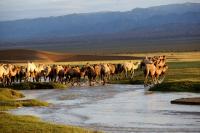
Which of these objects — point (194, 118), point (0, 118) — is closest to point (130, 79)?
point (194, 118)

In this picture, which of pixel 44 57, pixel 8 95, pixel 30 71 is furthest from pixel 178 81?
pixel 44 57

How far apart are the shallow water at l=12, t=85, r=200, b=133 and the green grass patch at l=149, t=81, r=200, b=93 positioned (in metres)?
1.08

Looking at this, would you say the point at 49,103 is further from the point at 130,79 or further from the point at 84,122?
the point at 130,79

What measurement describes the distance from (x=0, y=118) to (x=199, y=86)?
15.8 metres

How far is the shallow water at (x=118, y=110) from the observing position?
2144 centimetres

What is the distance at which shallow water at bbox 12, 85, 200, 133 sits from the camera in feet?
70.3

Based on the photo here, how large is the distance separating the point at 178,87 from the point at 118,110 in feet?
27.5

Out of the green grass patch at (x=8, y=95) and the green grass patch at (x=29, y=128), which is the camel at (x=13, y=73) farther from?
the green grass patch at (x=29, y=128)

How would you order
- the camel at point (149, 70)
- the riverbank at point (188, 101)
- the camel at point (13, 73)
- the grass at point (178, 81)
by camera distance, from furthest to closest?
the camel at point (13, 73) < the camel at point (149, 70) < the grass at point (178, 81) < the riverbank at point (188, 101)

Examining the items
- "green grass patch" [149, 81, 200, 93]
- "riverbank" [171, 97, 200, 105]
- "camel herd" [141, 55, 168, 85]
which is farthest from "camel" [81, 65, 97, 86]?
"riverbank" [171, 97, 200, 105]

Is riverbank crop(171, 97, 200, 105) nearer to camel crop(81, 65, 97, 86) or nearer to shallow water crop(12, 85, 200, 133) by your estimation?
shallow water crop(12, 85, 200, 133)

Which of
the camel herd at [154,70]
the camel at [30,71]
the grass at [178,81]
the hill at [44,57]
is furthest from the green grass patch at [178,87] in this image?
the hill at [44,57]

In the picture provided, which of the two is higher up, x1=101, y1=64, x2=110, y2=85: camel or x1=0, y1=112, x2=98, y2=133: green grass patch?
x1=101, y1=64, x2=110, y2=85: camel

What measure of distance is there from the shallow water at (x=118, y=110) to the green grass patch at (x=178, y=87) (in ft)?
3.56
